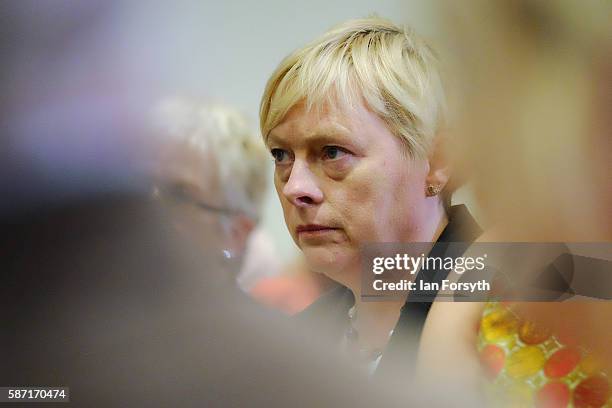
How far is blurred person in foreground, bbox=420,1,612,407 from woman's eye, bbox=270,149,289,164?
34 centimetres

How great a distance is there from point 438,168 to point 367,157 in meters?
0.13

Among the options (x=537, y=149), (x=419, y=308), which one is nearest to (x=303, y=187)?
(x=419, y=308)

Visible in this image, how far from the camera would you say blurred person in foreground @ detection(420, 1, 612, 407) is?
5.03ft

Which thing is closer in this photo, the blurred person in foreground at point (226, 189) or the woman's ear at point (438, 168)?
the woman's ear at point (438, 168)

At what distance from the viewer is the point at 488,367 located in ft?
4.94

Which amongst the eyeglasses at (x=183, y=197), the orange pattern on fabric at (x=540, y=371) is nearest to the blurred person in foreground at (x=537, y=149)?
the orange pattern on fabric at (x=540, y=371)

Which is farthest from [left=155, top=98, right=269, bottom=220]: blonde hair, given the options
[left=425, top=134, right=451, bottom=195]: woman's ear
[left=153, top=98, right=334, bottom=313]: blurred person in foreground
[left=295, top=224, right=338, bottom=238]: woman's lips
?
[left=425, top=134, right=451, bottom=195]: woman's ear

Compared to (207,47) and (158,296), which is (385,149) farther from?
(158,296)

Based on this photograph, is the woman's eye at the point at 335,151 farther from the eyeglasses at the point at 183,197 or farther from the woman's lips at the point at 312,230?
the eyeglasses at the point at 183,197

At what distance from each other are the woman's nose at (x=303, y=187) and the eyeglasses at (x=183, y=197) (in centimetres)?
15

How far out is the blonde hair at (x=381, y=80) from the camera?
151 cm

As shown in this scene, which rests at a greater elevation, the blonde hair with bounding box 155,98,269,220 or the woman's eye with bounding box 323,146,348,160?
the blonde hair with bounding box 155,98,269,220

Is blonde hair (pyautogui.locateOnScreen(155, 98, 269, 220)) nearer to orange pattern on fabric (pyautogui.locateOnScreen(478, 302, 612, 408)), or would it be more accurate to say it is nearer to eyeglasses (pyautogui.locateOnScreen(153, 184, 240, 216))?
eyeglasses (pyautogui.locateOnScreen(153, 184, 240, 216))

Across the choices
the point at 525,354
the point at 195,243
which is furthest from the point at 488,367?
the point at 195,243
